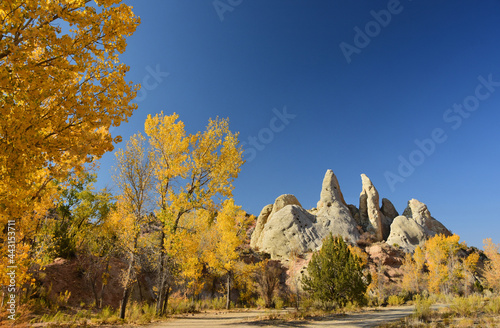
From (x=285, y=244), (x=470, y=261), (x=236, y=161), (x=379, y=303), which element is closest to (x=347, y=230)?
(x=285, y=244)

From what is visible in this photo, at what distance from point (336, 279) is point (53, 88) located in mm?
16099

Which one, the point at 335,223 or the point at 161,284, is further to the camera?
the point at 335,223

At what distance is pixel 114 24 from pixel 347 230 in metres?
40.8

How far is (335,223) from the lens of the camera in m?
38.8

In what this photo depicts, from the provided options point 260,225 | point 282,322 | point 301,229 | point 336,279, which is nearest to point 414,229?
point 301,229

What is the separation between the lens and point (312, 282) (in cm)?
1556

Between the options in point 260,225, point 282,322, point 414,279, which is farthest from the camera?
point 260,225

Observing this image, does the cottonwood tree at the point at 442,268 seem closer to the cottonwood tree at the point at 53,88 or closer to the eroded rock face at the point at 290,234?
the eroded rock face at the point at 290,234

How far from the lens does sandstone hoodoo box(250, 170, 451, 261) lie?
3616 centimetres

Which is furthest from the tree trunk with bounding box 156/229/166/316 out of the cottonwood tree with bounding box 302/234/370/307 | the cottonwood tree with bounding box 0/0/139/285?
Answer: the cottonwood tree with bounding box 302/234/370/307

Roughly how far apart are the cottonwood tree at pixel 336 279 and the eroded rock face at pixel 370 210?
105 ft

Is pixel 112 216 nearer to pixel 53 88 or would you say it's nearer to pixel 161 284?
pixel 161 284

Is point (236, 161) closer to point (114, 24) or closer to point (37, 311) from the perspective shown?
point (114, 24)

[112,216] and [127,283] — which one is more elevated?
[112,216]
